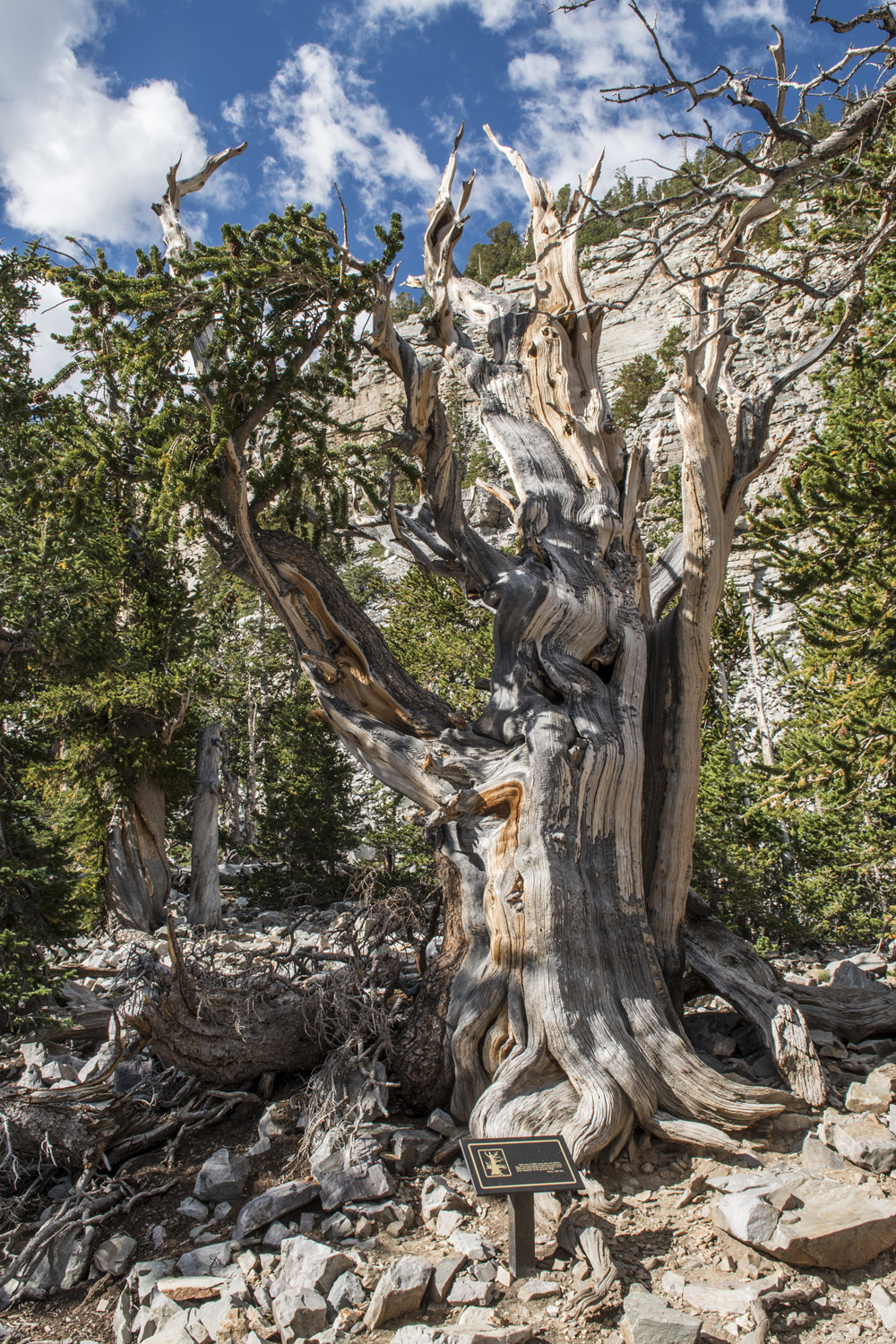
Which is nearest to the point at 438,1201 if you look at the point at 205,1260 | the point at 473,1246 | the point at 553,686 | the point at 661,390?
the point at 473,1246

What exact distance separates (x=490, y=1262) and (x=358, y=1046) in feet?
4.48

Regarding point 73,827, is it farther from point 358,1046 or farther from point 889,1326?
point 889,1326

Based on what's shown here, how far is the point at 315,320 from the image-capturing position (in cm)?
590

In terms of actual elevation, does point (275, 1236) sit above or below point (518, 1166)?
below

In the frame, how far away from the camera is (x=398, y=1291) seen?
9.46 feet

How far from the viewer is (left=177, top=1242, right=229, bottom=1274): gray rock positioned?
3.20 m

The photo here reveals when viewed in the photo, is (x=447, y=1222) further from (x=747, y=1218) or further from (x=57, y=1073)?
(x=57, y=1073)

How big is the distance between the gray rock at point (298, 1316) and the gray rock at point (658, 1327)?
1059mm

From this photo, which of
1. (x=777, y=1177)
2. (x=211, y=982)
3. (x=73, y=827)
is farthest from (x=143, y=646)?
(x=777, y=1177)

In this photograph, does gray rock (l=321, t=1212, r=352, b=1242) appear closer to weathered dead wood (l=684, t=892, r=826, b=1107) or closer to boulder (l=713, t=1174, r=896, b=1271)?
boulder (l=713, t=1174, r=896, b=1271)

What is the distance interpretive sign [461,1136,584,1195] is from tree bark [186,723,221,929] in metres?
8.20

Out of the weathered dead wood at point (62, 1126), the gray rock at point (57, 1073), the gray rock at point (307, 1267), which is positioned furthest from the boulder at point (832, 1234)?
the gray rock at point (57, 1073)

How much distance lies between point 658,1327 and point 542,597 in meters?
3.62

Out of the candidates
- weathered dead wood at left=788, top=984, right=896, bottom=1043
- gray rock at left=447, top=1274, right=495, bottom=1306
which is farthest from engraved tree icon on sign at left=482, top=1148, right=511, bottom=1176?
weathered dead wood at left=788, top=984, right=896, bottom=1043
